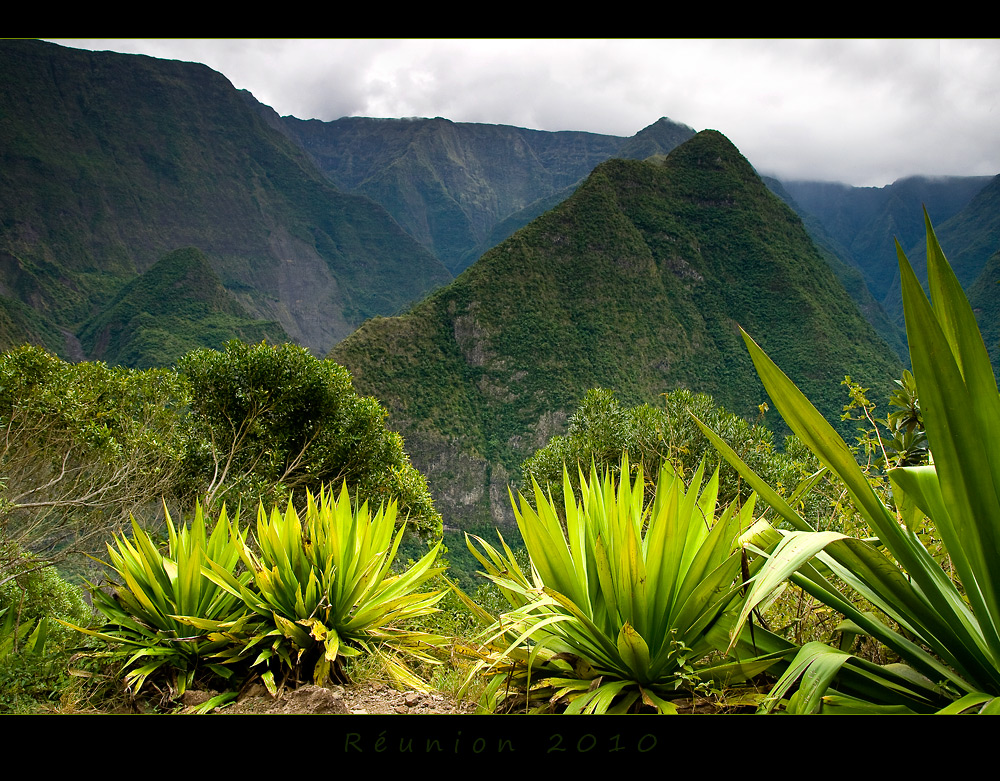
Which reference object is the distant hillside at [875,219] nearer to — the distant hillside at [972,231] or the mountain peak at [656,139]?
the distant hillside at [972,231]

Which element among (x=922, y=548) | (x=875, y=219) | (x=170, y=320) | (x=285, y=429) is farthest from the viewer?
(x=170, y=320)

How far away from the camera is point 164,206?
79.5 metres

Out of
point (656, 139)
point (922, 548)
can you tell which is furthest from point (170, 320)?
point (656, 139)

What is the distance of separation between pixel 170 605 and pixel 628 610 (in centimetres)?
162

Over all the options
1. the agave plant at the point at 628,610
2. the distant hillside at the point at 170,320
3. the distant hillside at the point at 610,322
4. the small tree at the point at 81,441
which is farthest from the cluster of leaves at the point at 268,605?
the distant hillside at the point at 170,320

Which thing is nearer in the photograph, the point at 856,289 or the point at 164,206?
the point at 856,289

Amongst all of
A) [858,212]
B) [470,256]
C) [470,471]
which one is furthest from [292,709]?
[470,256]

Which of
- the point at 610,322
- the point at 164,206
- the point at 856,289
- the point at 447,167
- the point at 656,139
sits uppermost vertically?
the point at 447,167

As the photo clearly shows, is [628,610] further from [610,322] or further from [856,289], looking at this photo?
[856,289]

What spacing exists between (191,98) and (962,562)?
119619 millimetres

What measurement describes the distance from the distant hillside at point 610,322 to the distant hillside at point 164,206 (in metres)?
25.9

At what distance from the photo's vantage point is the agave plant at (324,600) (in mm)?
1793
